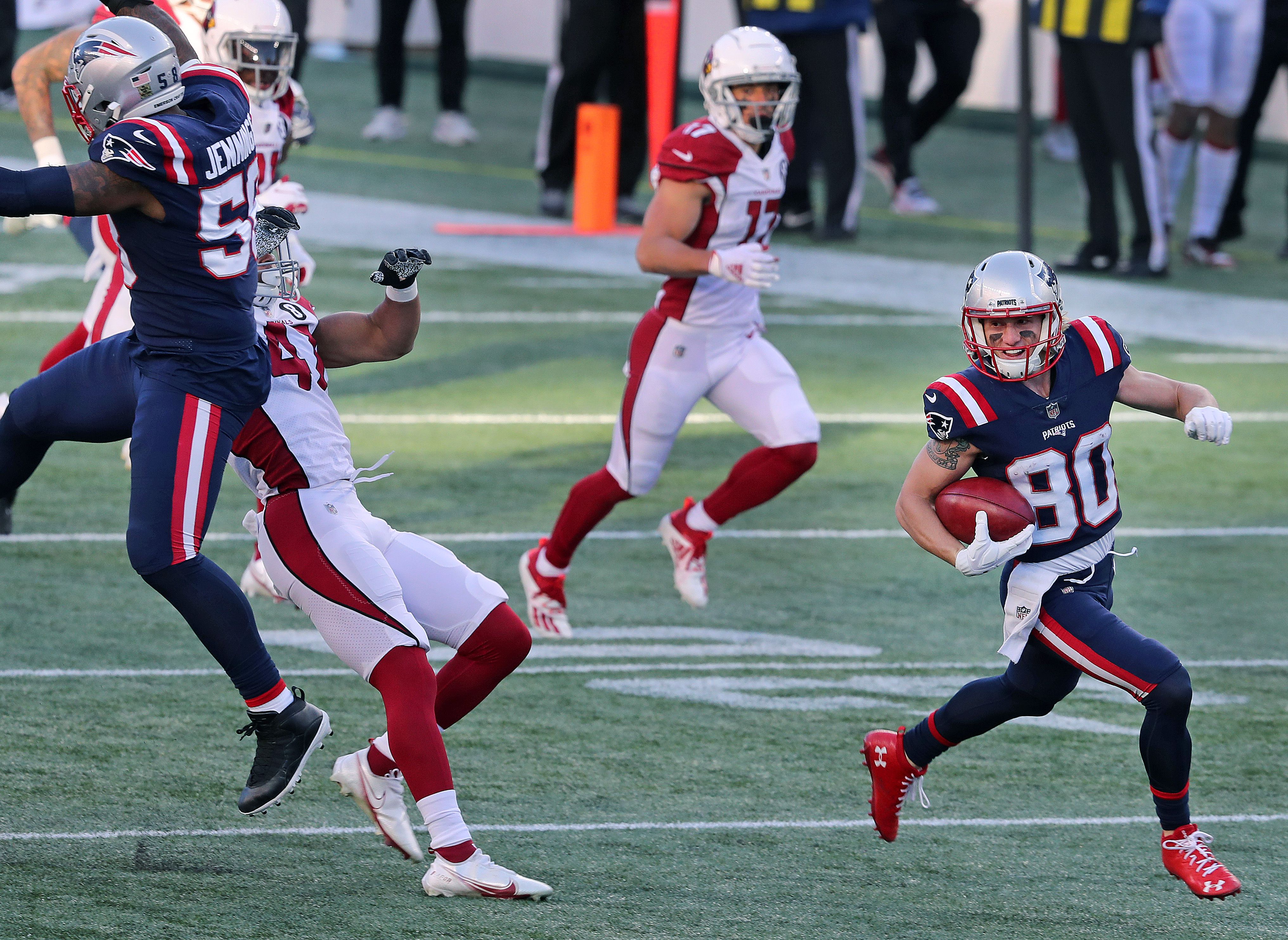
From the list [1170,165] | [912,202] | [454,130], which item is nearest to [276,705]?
[1170,165]

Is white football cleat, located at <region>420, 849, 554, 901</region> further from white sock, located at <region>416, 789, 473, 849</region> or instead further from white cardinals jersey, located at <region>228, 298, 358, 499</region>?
white cardinals jersey, located at <region>228, 298, 358, 499</region>

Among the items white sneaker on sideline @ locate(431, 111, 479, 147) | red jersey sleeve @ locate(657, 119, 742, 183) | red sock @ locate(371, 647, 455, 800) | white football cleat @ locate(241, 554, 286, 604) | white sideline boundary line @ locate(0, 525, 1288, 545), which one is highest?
red jersey sleeve @ locate(657, 119, 742, 183)

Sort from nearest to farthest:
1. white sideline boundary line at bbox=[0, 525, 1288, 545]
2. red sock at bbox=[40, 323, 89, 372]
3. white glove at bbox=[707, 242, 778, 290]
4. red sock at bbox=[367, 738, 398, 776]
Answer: red sock at bbox=[367, 738, 398, 776], white glove at bbox=[707, 242, 778, 290], red sock at bbox=[40, 323, 89, 372], white sideline boundary line at bbox=[0, 525, 1288, 545]

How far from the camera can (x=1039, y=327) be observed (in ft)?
14.8

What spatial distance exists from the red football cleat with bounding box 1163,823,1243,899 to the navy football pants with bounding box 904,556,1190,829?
0.12 feet

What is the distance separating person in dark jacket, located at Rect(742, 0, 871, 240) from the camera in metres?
12.6

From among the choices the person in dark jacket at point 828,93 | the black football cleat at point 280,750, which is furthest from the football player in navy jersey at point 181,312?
the person in dark jacket at point 828,93

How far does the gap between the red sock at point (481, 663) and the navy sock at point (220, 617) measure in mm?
392

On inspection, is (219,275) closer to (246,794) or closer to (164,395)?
(164,395)

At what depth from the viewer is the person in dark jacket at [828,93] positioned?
12648 millimetres

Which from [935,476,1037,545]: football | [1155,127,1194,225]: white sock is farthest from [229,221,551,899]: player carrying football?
[1155,127,1194,225]: white sock

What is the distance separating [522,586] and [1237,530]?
9.52 feet

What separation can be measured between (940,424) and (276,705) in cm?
162

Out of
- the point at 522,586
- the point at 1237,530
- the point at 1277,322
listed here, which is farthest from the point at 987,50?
the point at 522,586
